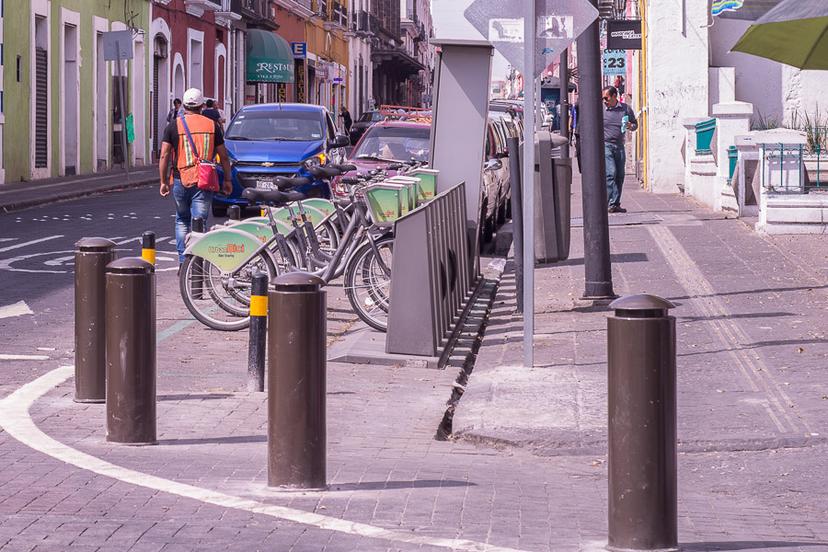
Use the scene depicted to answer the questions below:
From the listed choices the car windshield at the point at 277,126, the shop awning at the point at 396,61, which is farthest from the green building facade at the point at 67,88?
the shop awning at the point at 396,61

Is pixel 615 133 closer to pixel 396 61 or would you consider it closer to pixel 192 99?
pixel 192 99

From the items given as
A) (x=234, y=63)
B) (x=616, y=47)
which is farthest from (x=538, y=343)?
(x=234, y=63)

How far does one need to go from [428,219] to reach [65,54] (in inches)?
1059

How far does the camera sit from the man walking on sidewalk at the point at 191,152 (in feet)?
46.4

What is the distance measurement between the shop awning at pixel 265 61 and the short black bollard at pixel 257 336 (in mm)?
46414

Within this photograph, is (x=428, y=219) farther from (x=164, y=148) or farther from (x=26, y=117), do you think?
(x=26, y=117)

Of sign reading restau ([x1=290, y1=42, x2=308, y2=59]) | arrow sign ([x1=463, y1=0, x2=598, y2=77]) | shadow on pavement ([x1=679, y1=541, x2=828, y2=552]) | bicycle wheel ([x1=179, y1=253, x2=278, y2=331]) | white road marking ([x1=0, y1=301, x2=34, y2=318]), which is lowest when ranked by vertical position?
shadow on pavement ([x1=679, y1=541, x2=828, y2=552])

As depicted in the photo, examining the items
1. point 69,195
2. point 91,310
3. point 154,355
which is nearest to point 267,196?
point 91,310

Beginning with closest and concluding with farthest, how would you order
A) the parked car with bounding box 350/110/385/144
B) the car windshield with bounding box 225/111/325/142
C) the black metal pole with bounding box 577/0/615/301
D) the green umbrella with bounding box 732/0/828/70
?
the green umbrella with bounding box 732/0/828/70, the black metal pole with bounding box 577/0/615/301, the car windshield with bounding box 225/111/325/142, the parked car with bounding box 350/110/385/144

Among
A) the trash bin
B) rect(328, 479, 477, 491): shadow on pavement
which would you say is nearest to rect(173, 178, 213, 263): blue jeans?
the trash bin

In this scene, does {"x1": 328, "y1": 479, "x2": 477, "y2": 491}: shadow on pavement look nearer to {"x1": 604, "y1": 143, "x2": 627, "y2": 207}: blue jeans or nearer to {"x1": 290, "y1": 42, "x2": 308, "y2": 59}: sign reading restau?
{"x1": 604, "y1": 143, "x2": 627, "y2": 207}: blue jeans

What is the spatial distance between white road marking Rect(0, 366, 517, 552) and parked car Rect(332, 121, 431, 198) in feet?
36.6

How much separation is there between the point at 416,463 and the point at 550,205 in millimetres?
6723

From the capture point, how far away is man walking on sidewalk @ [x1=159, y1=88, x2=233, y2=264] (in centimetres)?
1416
